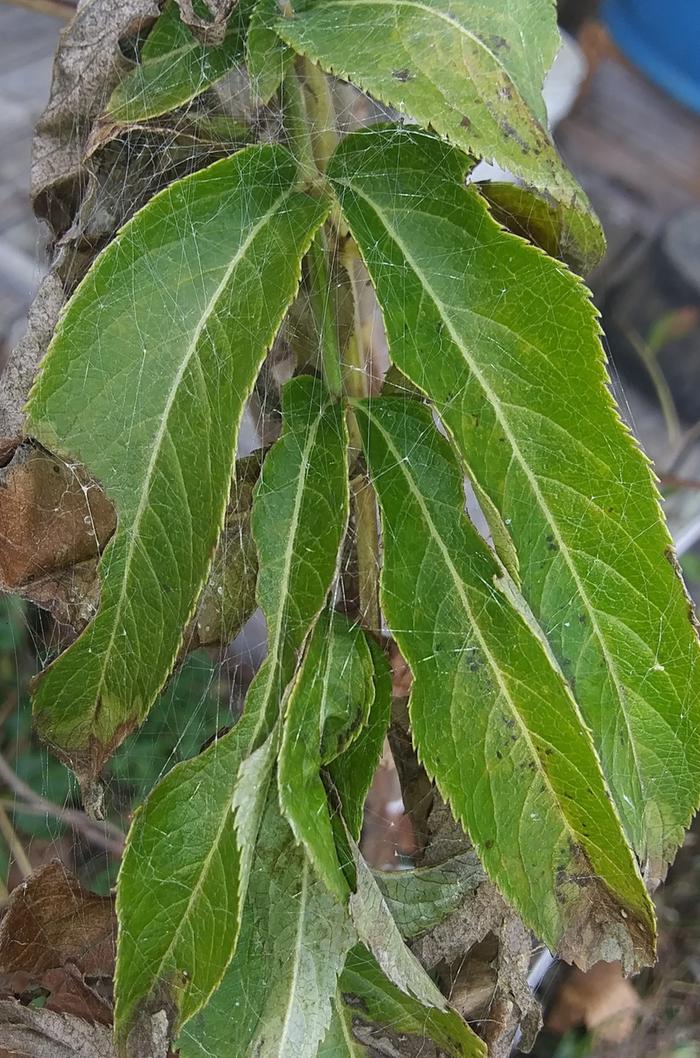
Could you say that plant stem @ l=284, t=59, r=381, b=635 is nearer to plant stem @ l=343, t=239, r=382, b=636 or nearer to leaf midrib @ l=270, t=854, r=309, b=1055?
plant stem @ l=343, t=239, r=382, b=636

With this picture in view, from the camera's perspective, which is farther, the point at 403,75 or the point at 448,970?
the point at 448,970

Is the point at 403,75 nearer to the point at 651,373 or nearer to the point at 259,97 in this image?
the point at 259,97

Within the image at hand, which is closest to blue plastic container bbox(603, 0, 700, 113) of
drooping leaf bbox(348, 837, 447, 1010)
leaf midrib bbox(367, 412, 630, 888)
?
leaf midrib bbox(367, 412, 630, 888)

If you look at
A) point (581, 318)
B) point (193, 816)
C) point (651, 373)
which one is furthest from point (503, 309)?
point (651, 373)

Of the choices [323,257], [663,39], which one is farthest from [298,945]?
[663,39]

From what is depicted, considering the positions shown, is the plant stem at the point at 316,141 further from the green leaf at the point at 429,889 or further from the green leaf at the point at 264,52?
the green leaf at the point at 429,889

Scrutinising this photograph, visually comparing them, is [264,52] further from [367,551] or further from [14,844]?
[14,844]

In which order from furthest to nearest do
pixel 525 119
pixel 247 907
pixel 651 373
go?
1. pixel 651 373
2. pixel 247 907
3. pixel 525 119
